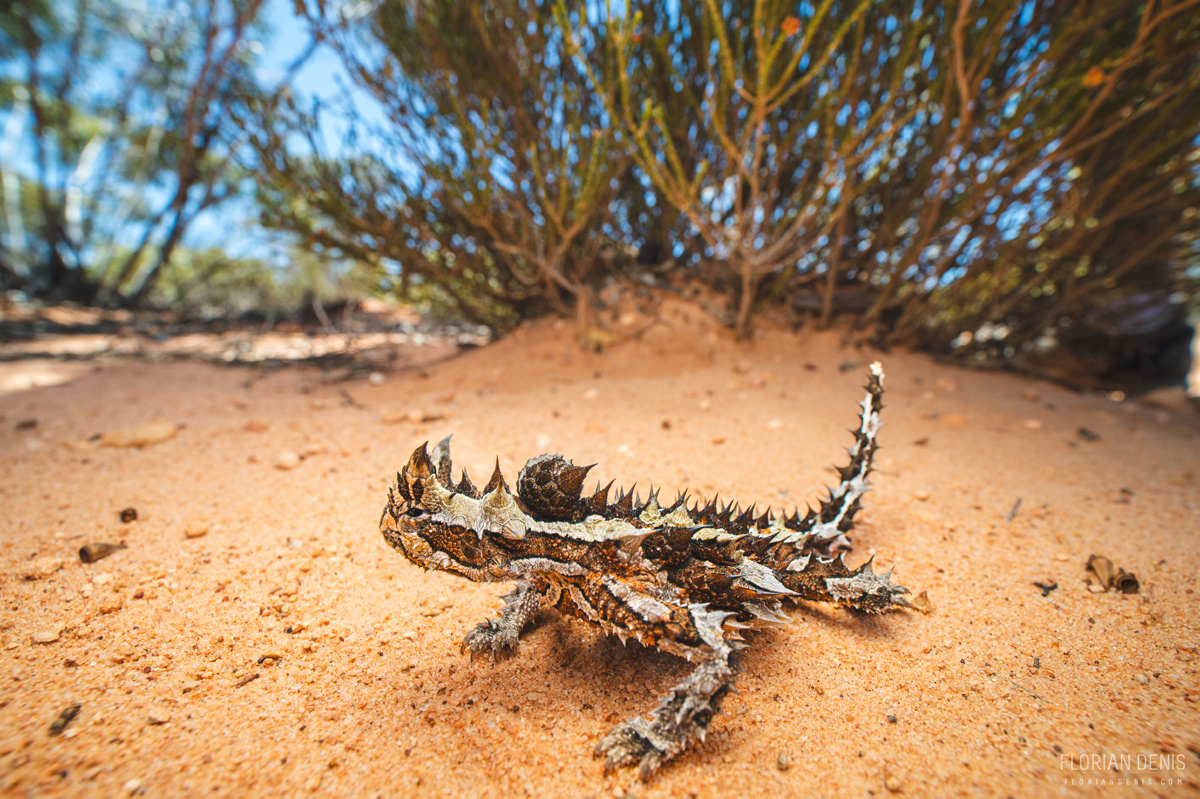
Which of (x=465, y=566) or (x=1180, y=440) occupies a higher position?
(x=1180, y=440)

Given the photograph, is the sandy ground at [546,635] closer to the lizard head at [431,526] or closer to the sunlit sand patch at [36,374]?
the lizard head at [431,526]

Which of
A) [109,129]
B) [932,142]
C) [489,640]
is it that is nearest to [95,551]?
[489,640]

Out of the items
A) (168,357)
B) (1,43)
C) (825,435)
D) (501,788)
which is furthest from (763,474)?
(1,43)

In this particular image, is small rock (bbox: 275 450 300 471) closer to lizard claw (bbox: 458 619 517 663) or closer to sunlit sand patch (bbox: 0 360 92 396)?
lizard claw (bbox: 458 619 517 663)

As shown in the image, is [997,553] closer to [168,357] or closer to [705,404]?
[705,404]

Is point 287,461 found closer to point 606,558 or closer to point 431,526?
point 431,526

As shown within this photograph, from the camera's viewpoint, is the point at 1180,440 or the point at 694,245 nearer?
the point at 1180,440

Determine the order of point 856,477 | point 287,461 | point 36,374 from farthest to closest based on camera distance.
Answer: point 36,374 < point 287,461 < point 856,477
